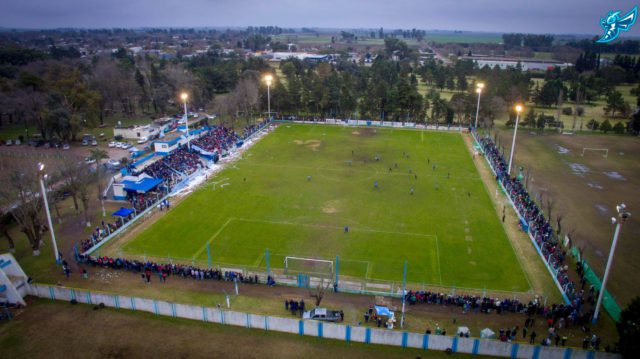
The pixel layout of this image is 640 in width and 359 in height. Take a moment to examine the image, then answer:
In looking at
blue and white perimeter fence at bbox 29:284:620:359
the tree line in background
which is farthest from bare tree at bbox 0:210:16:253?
the tree line in background

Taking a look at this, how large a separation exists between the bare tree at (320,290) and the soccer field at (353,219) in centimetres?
215

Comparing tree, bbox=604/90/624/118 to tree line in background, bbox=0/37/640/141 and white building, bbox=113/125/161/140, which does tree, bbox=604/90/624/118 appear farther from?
white building, bbox=113/125/161/140

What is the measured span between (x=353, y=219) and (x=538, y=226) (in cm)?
1634

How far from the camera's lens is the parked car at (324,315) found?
25703 mm

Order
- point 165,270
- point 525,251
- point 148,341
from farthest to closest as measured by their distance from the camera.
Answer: point 525,251
point 165,270
point 148,341

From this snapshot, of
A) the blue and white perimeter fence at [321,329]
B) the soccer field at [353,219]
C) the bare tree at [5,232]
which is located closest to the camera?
the blue and white perimeter fence at [321,329]

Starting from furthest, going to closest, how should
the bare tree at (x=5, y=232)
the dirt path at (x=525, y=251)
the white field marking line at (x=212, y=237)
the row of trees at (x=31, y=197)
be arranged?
the white field marking line at (x=212, y=237) → the bare tree at (x=5, y=232) → the row of trees at (x=31, y=197) → the dirt path at (x=525, y=251)

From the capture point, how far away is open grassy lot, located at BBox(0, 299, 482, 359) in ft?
76.5

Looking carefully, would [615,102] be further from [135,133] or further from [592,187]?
[135,133]

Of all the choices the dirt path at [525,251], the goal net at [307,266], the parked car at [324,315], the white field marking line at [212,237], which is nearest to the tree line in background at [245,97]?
the dirt path at [525,251]

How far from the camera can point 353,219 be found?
4038 centimetres

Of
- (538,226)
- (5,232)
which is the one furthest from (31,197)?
(538,226)

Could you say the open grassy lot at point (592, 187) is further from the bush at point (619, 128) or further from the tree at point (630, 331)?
the tree at point (630, 331)

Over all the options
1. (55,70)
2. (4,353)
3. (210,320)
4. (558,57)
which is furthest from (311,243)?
(558,57)
